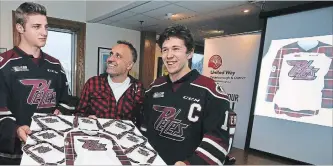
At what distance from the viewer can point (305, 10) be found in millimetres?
2803

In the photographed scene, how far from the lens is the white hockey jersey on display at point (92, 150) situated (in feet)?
2.57

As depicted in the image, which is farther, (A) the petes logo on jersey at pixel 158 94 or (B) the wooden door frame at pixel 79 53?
(B) the wooden door frame at pixel 79 53

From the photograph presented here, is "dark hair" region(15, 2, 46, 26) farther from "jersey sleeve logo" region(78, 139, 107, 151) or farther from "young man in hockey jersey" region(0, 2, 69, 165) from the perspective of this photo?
"jersey sleeve logo" region(78, 139, 107, 151)

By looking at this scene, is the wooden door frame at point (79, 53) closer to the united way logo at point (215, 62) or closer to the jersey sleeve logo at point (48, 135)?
the united way logo at point (215, 62)

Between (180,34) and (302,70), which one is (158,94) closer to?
(180,34)

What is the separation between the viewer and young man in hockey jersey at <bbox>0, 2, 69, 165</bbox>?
1.14 meters

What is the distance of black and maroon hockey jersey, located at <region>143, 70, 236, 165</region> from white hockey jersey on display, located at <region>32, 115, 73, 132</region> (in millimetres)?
379

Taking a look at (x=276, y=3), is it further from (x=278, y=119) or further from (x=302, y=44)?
(x=278, y=119)

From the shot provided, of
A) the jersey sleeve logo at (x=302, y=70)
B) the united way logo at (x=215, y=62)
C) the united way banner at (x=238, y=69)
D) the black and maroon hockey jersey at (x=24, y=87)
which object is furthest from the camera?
the united way logo at (x=215, y=62)

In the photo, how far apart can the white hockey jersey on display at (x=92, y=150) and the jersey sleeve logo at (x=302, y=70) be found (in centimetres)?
270

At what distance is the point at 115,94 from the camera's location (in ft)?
Answer: 4.53

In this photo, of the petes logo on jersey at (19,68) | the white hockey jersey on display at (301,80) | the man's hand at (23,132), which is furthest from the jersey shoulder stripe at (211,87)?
the white hockey jersey on display at (301,80)

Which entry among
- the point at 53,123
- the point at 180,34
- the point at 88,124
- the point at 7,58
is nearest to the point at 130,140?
the point at 88,124

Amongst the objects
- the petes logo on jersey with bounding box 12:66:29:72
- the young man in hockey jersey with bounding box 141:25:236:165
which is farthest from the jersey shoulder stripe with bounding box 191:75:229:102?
the petes logo on jersey with bounding box 12:66:29:72
